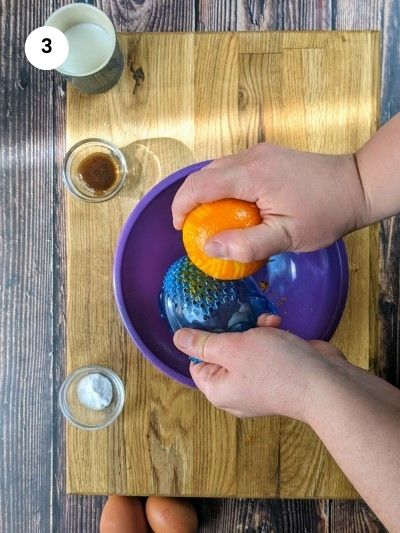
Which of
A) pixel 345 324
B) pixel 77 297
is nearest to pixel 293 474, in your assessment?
pixel 345 324

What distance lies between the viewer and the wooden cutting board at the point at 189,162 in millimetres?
721

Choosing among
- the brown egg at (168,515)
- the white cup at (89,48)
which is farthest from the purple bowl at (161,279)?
the brown egg at (168,515)

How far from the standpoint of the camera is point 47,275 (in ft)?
3.17

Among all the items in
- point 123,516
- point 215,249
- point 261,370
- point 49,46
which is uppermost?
point 49,46

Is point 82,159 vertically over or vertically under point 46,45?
under

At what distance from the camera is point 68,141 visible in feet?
2.42

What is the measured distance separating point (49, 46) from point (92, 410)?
0.45 metres

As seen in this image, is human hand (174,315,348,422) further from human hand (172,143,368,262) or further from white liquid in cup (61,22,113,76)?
white liquid in cup (61,22,113,76)

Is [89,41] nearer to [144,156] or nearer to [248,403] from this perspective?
[144,156]

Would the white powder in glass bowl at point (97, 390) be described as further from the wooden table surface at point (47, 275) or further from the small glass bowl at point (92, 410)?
the wooden table surface at point (47, 275)

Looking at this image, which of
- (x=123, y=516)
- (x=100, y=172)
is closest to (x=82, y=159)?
(x=100, y=172)

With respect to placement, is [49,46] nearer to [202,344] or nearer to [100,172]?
[100,172]

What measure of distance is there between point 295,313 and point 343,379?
0.55 ft

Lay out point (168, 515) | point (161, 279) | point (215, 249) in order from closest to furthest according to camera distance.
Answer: point (215, 249), point (161, 279), point (168, 515)
